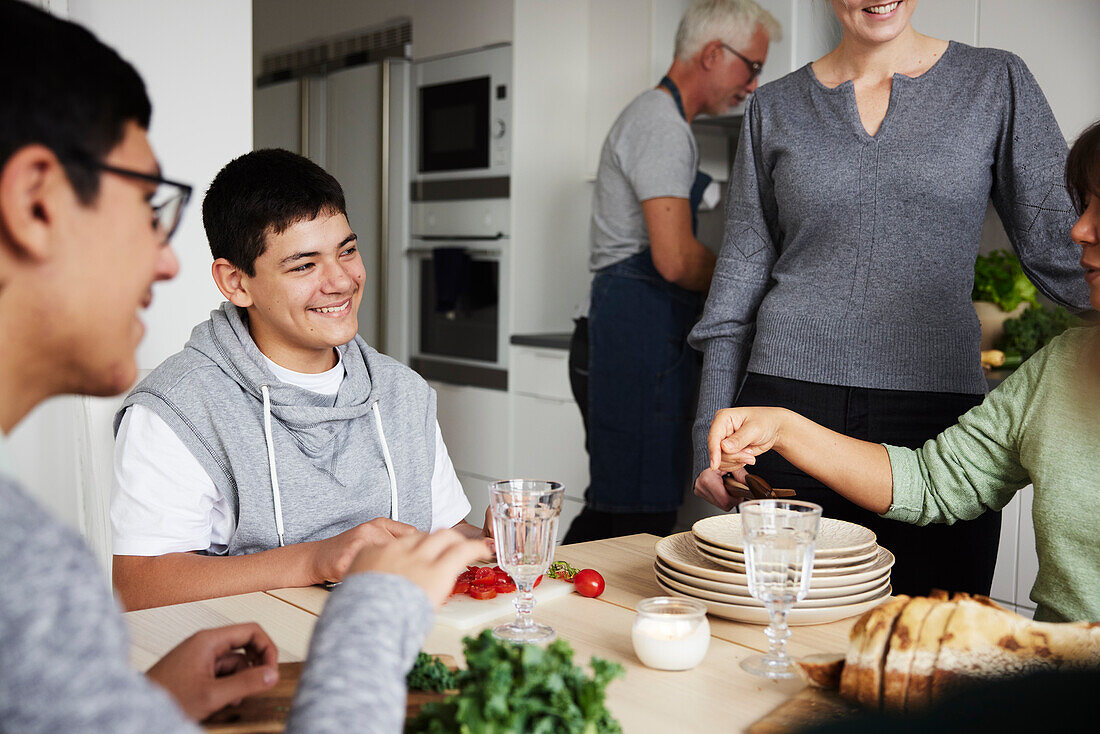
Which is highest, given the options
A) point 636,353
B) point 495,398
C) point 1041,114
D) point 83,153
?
point 1041,114

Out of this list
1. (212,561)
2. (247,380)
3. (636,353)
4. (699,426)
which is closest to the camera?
(212,561)

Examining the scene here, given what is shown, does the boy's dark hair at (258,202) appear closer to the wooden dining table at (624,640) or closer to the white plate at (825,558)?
the wooden dining table at (624,640)

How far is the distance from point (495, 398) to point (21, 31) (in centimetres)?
341

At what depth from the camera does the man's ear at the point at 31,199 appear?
0.60 metres

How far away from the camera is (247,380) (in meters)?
1.53

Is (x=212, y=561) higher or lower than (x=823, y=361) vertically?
lower

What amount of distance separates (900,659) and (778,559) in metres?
0.17

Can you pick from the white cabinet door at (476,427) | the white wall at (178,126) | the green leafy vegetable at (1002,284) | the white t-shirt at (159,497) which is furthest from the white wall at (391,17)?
the white t-shirt at (159,497)

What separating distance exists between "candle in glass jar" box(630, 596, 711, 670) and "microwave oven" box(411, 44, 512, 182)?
314 centimetres

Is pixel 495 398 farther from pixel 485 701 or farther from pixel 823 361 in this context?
pixel 485 701

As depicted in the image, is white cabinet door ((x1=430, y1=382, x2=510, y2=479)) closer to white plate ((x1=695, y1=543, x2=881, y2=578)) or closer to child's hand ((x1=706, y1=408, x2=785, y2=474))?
child's hand ((x1=706, y1=408, x2=785, y2=474))

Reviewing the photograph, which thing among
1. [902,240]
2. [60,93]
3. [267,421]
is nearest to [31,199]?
[60,93]

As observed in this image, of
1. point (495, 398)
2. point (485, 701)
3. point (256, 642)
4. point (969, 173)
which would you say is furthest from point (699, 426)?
point (495, 398)

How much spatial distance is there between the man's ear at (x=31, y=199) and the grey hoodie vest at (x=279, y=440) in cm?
88
